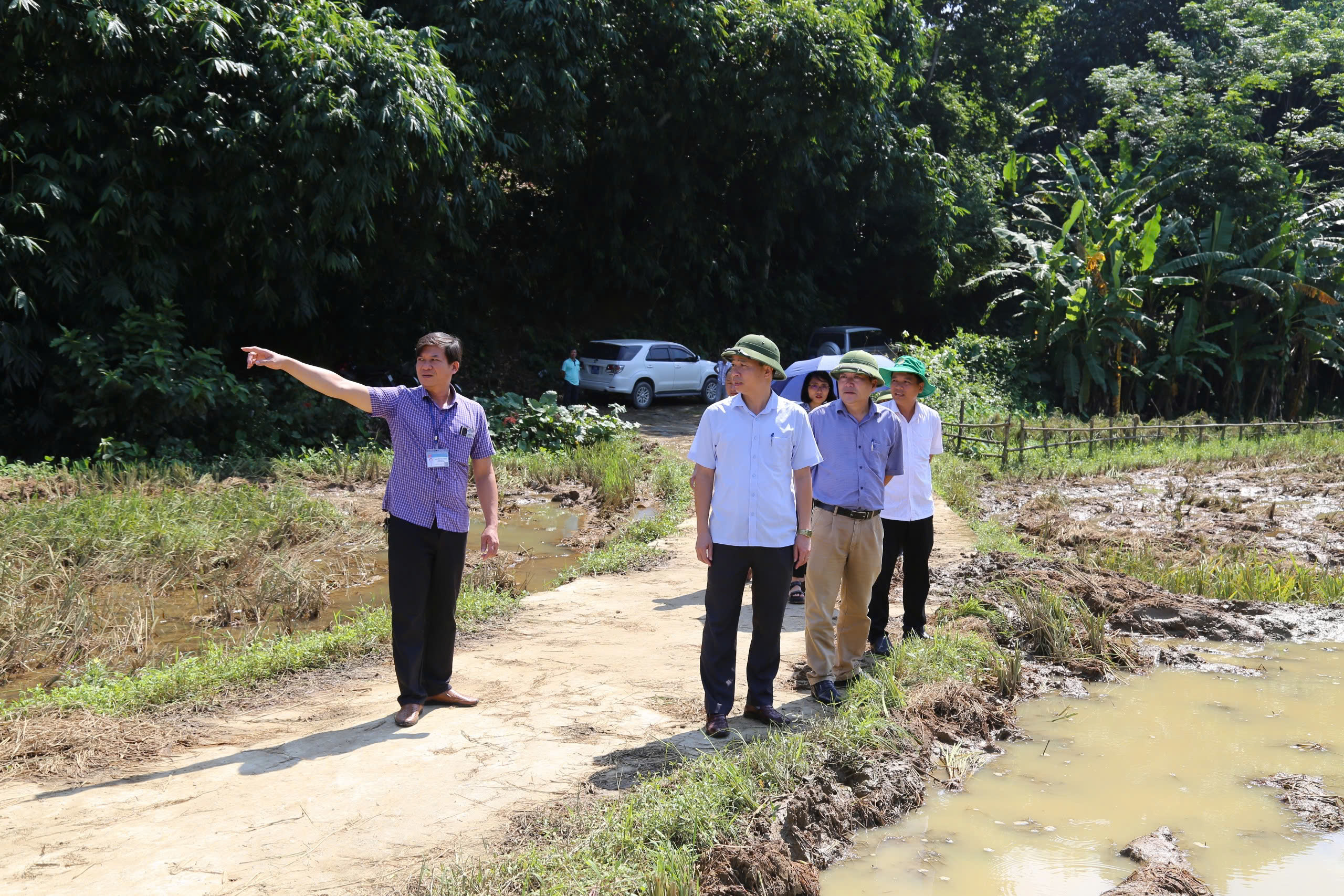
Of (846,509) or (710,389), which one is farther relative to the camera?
(710,389)

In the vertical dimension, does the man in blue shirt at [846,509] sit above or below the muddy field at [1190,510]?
above

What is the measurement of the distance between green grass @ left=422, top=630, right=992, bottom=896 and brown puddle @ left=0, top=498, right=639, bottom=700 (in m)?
2.56

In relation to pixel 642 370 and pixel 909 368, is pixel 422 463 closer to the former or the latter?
pixel 909 368

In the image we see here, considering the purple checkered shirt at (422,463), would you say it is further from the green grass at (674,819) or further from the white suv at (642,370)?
the white suv at (642,370)

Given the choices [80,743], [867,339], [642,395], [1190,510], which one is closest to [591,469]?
[1190,510]

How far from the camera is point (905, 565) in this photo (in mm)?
6637

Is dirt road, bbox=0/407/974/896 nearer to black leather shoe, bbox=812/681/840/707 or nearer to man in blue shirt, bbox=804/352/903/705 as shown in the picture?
black leather shoe, bbox=812/681/840/707

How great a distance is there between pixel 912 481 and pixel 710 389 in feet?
58.2

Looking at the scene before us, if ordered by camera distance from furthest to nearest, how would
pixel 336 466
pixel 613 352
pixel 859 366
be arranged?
pixel 613 352 → pixel 336 466 → pixel 859 366

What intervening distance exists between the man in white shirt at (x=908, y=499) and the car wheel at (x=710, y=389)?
17.2 metres

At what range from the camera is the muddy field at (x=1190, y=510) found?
35.0 feet

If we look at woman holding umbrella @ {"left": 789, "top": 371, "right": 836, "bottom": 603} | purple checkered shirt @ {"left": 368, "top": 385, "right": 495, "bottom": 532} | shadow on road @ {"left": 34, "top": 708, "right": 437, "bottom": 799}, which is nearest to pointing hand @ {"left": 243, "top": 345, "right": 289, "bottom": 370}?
purple checkered shirt @ {"left": 368, "top": 385, "right": 495, "bottom": 532}

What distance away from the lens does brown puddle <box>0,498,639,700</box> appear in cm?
715

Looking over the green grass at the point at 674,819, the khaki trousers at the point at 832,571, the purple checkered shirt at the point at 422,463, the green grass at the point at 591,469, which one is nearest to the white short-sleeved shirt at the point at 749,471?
the khaki trousers at the point at 832,571
